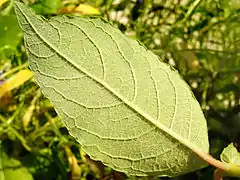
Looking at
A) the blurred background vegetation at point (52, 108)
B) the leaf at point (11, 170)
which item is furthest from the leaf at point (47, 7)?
the leaf at point (11, 170)

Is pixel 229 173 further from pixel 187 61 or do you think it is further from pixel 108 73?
pixel 187 61

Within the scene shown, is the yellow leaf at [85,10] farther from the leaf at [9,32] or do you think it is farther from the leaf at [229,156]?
the leaf at [229,156]

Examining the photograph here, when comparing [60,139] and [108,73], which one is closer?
[108,73]

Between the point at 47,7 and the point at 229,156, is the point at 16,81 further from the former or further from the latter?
the point at 229,156

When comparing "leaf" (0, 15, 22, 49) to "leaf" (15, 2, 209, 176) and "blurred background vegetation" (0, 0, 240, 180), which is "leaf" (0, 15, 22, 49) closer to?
"blurred background vegetation" (0, 0, 240, 180)

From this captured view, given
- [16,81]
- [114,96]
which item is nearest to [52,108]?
[16,81]

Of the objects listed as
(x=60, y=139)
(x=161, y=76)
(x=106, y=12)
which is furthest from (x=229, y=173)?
(x=106, y=12)
